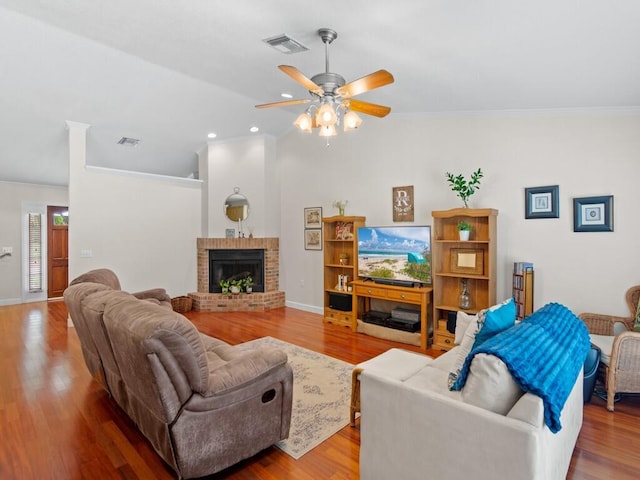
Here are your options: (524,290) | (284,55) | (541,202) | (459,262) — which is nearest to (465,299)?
(459,262)

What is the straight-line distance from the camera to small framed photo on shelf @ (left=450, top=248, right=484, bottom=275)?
408 centimetres

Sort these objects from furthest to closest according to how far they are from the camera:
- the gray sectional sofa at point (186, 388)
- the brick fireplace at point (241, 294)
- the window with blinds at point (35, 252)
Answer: the window with blinds at point (35, 252) → the brick fireplace at point (241, 294) → the gray sectional sofa at point (186, 388)

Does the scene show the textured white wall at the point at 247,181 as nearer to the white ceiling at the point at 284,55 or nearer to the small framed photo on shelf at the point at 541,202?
the white ceiling at the point at 284,55

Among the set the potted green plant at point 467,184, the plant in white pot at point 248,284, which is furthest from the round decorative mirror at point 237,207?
the potted green plant at point 467,184

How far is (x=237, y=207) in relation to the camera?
660cm

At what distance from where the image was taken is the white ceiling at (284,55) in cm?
240

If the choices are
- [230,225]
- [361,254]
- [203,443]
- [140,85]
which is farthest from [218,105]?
[203,443]

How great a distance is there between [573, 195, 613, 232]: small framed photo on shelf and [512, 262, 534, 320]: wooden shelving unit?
61 centimetres

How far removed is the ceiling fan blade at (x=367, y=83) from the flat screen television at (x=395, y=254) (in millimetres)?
2228

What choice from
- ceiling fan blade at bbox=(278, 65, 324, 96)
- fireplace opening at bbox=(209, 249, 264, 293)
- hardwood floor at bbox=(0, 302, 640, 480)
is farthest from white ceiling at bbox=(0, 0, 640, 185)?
hardwood floor at bbox=(0, 302, 640, 480)

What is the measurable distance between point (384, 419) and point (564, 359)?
988mm

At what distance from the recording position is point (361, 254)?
5008 mm

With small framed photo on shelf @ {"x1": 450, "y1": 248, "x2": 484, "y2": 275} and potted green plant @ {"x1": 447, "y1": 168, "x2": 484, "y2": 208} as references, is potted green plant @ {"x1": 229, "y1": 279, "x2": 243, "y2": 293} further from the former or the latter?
potted green plant @ {"x1": 447, "y1": 168, "x2": 484, "y2": 208}

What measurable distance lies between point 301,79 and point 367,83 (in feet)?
1.59
